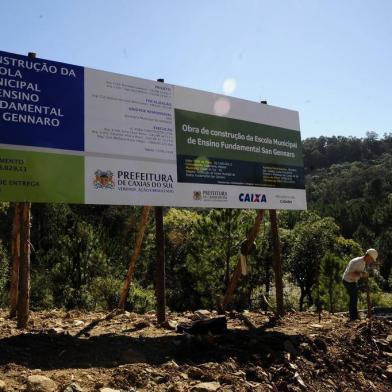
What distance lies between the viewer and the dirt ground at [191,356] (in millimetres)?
6473

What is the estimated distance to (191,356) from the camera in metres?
7.80

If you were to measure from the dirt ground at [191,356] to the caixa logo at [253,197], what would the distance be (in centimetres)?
274

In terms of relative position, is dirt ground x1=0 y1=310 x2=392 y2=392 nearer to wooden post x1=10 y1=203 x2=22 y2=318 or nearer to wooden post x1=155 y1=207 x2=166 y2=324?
wooden post x1=155 y1=207 x2=166 y2=324

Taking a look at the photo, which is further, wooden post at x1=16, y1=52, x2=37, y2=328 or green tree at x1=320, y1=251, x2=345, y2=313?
green tree at x1=320, y1=251, x2=345, y2=313

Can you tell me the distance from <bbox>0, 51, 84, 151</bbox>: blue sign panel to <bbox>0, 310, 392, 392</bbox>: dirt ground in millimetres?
3370

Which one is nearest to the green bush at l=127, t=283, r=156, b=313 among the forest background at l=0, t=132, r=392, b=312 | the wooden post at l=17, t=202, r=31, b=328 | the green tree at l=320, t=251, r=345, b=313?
the forest background at l=0, t=132, r=392, b=312

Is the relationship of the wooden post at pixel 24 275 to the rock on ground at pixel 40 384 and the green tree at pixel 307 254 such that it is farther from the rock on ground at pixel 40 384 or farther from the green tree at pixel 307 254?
the green tree at pixel 307 254

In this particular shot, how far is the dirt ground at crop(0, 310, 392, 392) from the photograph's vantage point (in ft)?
21.2

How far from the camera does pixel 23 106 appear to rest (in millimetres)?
8461

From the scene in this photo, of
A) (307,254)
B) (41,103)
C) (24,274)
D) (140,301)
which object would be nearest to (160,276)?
(24,274)

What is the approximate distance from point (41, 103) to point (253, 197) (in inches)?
204

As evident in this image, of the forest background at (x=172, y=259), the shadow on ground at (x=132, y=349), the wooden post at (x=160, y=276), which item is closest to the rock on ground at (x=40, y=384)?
the shadow on ground at (x=132, y=349)

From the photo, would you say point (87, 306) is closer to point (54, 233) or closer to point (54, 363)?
point (54, 233)

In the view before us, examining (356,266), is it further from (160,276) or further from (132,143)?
(132,143)
